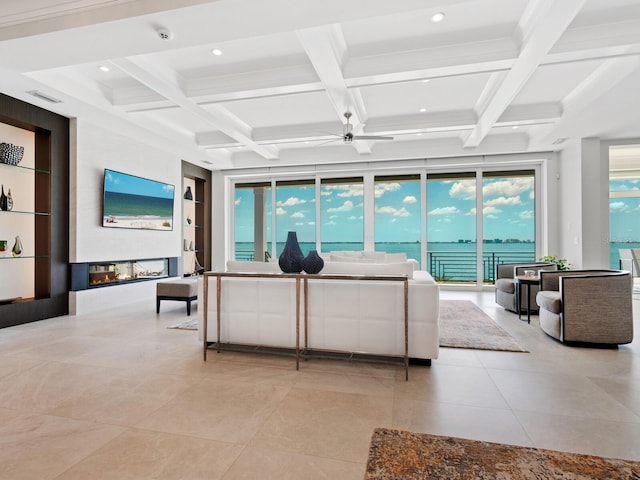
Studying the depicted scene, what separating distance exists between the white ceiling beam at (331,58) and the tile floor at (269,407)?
2.87m

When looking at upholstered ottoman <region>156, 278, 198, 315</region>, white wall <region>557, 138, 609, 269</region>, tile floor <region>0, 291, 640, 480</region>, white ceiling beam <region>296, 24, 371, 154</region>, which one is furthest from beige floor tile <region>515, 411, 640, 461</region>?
white wall <region>557, 138, 609, 269</region>

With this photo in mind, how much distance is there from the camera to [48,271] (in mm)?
4742

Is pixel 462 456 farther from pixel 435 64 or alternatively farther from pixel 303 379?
pixel 435 64

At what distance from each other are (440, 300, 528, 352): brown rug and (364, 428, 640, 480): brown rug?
1719 millimetres

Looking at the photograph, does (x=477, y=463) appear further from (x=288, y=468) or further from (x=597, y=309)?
(x=597, y=309)

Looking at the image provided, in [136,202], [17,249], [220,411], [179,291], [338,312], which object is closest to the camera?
[220,411]

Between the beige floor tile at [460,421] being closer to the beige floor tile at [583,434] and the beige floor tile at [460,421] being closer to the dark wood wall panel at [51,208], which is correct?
the beige floor tile at [583,434]

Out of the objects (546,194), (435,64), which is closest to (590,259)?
(546,194)

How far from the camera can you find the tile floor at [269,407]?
163 cm

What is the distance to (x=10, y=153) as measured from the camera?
14.2 feet

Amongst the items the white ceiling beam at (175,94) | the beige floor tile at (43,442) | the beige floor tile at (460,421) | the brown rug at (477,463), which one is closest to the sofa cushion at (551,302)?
the beige floor tile at (460,421)

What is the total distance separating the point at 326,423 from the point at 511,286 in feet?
13.6

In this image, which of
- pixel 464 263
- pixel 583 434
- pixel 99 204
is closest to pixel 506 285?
pixel 464 263

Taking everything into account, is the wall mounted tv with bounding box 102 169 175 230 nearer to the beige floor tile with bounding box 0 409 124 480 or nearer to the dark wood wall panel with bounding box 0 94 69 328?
the dark wood wall panel with bounding box 0 94 69 328
